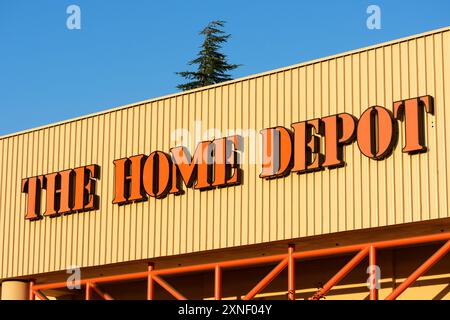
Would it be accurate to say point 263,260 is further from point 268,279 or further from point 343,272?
point 343,272

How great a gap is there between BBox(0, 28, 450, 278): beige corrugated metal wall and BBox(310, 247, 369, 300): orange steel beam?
0.81m

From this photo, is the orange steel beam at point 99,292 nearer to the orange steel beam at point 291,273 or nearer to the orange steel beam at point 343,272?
the orange steel beam at point 291,273

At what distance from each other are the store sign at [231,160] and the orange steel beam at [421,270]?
249 cm

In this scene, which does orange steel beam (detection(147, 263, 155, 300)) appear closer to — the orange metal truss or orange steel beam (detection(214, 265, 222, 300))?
the orange metal truss

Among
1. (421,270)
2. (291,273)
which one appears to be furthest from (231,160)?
(421,270)

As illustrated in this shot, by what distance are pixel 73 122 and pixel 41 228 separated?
3.51m

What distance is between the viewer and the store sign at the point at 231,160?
2859 centimetres

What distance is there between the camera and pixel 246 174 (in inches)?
1240

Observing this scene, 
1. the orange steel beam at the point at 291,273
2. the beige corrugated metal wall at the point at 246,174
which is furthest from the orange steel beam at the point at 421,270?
the orange steel beam at the point at 291,273

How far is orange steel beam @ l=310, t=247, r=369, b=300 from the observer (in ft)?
95.6

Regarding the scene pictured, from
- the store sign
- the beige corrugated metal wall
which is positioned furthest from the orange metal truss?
the store sign

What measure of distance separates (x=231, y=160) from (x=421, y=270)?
651 centimetres

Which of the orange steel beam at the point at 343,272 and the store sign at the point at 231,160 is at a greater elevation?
the store sign at the point at 231,160
